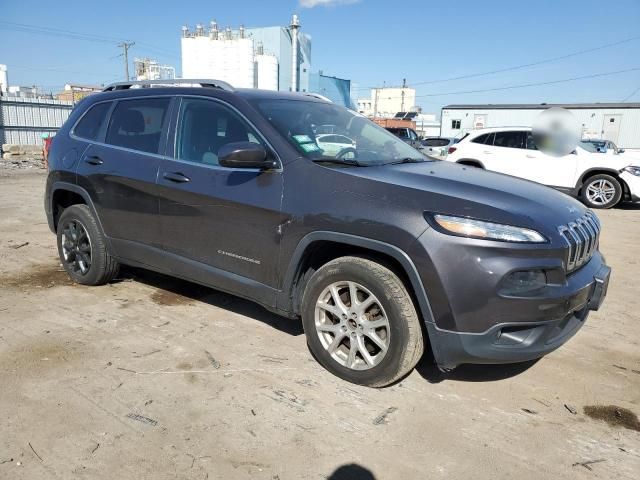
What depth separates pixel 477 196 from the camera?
2795 mm

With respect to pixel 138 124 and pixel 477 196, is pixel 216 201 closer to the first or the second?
pixel 138 124

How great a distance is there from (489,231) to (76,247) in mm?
3850

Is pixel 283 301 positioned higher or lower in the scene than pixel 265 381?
higher

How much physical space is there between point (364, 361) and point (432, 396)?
0.46 m

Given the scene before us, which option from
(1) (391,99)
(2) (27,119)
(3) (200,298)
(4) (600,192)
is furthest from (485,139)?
(1) (391,99)

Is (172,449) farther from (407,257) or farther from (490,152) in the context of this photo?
(490,152)

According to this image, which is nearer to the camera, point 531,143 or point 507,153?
point 531,143

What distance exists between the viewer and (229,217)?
3.43 metres

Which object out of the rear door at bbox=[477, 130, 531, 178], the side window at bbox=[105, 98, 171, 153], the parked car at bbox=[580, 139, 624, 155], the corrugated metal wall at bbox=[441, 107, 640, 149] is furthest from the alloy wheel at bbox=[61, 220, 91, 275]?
the corrugated metal wall at bbox=[441, 107, 640, 149]

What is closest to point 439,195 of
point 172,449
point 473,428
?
point 473,428

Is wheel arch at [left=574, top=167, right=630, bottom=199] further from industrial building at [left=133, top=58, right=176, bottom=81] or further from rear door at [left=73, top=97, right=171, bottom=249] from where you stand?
industrial building at [left=133, top=58, right=176, bottom=81]

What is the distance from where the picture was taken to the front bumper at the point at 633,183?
1063 centimetres

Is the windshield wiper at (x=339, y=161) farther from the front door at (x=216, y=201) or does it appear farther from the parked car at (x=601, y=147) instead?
the parked car at (x=601, y=147)

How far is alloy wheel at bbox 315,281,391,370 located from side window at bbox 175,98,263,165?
123 centimetres
